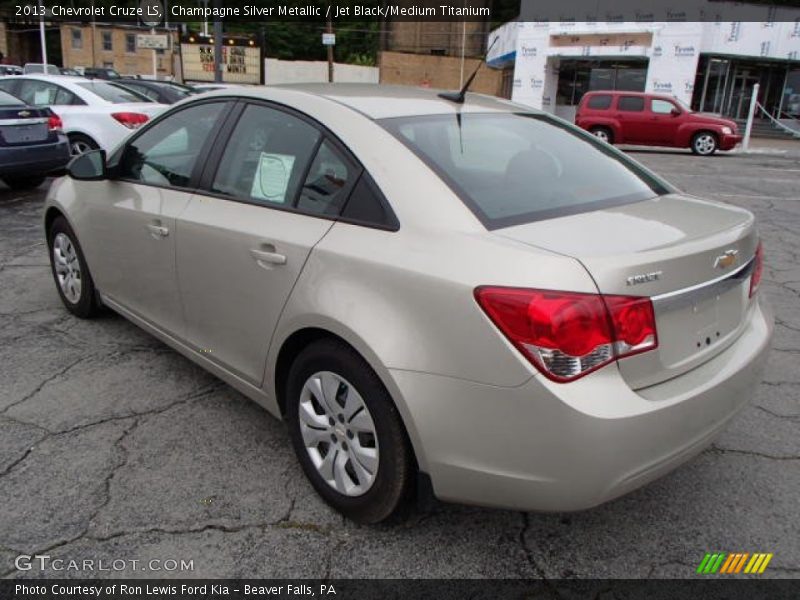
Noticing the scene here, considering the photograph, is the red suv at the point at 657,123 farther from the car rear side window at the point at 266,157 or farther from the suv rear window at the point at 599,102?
the car rear side window at the point at 266,157

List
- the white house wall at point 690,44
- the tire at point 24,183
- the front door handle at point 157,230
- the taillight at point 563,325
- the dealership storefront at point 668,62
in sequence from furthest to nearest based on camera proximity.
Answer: the dealership storefront at point 668,62, the white house wall at point 690,44, the tire at point 24,183, the front door handle at point 157,230, the taillight at point 563,325

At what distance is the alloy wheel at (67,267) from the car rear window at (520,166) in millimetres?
2673

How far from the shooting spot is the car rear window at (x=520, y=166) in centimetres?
233

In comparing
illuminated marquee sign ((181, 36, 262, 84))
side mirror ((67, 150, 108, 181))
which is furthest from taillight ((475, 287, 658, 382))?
illuminated marquee sign ((181, 36, 262, 84))

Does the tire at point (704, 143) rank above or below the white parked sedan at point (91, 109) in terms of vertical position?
below

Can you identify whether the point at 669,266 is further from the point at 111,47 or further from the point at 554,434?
the point at 111,47

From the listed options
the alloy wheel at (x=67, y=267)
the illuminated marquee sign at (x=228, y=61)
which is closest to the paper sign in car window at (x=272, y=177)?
the alloy wheel at (x=67, y=267)

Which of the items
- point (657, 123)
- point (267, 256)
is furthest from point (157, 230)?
point (657, 123)

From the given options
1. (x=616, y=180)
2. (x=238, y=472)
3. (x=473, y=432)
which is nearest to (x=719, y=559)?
(x=473, y=432)

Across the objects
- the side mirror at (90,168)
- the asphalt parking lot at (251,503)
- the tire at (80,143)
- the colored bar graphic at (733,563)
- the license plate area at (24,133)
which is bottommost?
the asphalt parking lot at (251,503)

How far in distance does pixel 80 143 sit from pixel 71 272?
6637mm

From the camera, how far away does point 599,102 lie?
19422 mm

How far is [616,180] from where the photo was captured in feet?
9.18

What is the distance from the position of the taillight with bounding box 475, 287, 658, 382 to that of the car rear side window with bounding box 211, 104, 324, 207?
1059 mm
